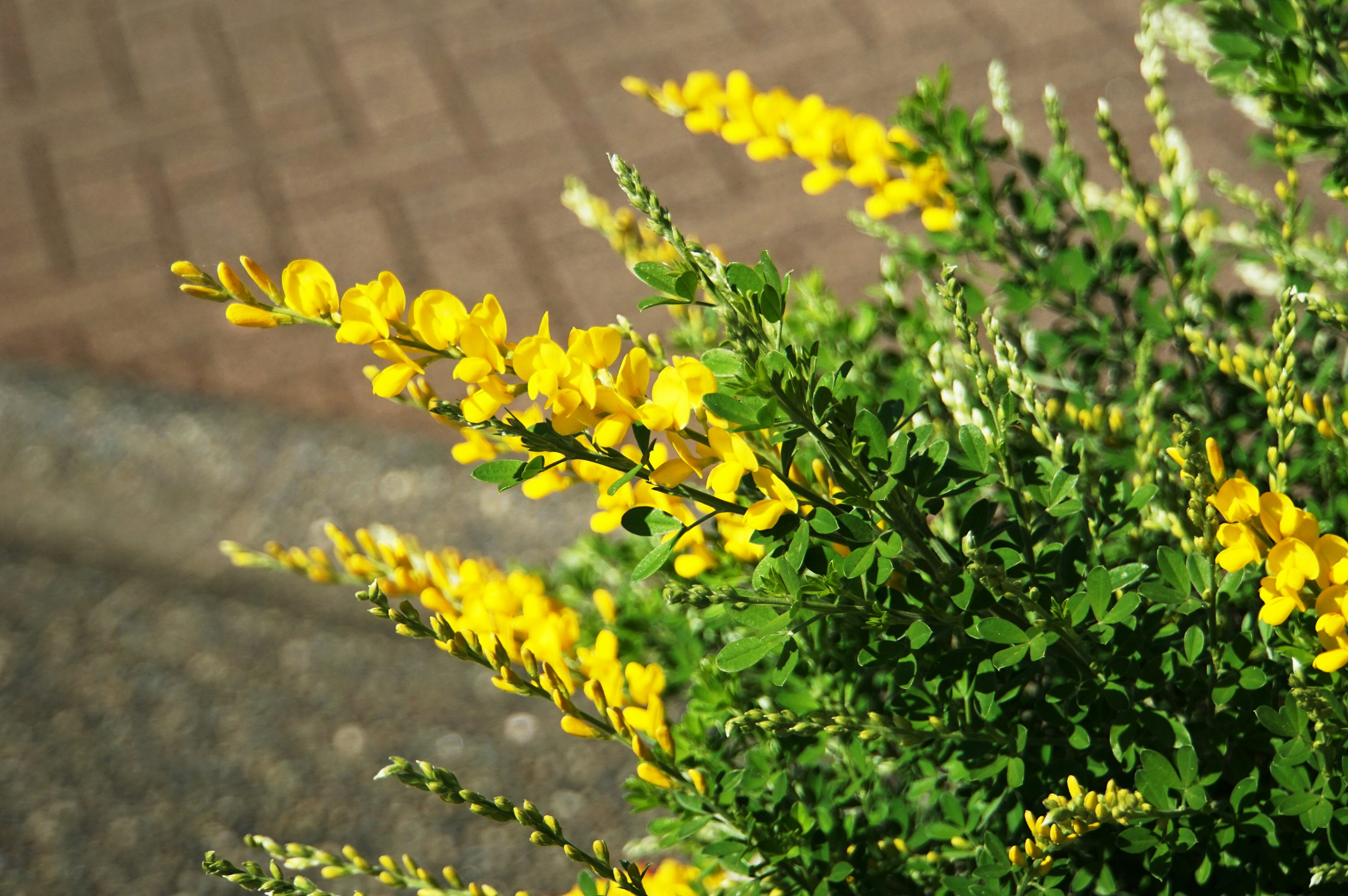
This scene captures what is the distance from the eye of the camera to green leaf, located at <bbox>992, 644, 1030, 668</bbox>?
2.59 ft

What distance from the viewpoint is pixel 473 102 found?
4.09 metres

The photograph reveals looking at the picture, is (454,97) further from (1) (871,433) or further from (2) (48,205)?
(1) (871,433)

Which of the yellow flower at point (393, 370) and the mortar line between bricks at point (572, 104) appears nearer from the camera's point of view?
the yellow flower at point (393, 370)

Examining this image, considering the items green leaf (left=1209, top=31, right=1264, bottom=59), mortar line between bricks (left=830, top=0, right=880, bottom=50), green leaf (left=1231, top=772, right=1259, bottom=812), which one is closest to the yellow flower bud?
green leaf (left=1231, top=772, right=1259, bottom=812)

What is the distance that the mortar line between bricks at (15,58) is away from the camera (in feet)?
14.0

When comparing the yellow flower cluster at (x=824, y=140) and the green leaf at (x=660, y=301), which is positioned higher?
the green leaf at (x=660, y=301)

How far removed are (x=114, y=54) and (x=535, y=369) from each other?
4432mm

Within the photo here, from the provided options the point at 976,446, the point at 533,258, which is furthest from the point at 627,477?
the point at 533,258

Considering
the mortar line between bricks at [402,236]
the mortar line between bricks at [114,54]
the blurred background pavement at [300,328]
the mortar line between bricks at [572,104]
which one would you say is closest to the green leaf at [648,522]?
the blurred background pavement at [300,328]

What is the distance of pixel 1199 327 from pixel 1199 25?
0.70m

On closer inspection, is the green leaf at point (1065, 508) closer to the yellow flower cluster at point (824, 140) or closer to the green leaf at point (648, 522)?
the green leaf at point (648, 522)

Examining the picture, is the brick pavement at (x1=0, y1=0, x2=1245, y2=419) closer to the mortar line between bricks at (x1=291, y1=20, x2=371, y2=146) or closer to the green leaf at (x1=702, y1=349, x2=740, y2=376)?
the mortar line between bricks at (x1=291, y1=20, x2=371, y2=146)

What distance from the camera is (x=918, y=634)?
812 mm

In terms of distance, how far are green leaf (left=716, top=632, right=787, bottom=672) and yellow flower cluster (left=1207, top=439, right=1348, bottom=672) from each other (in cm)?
30
